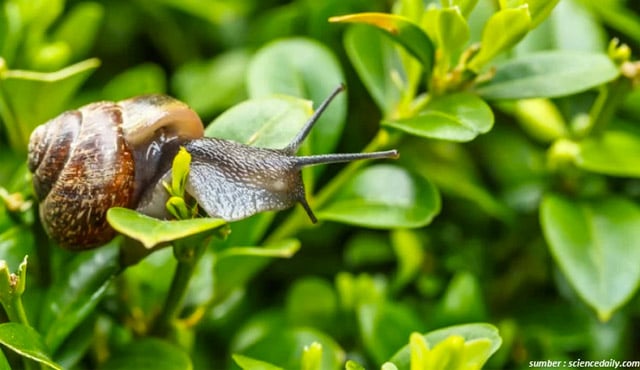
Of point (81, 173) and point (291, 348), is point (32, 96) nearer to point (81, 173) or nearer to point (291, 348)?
point (81, 173)

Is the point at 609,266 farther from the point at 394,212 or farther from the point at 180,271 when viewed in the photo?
the point at 180,271

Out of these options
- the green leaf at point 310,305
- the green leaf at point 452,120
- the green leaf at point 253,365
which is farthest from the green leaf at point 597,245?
the green leaf at point 253,365

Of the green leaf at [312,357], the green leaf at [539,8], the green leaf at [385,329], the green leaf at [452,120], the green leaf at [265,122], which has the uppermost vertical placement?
the green leaf at [539,8]

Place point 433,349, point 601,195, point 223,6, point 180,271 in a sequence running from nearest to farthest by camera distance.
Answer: point 433,349 → point 180,271 → point 601,195 → point 223,6

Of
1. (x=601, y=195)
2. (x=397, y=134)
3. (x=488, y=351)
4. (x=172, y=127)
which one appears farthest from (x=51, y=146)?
(x=601, y=195)

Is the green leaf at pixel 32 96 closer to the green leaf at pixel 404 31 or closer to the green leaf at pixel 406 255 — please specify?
the green leaf at pixel 404 31

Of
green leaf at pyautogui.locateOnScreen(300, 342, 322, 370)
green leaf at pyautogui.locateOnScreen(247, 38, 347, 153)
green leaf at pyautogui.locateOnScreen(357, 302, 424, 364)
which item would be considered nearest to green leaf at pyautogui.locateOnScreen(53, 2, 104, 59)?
green leaf at pyautogui.locateOnScreen(247, 38, 347, 153)

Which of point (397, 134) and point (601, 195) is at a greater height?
point (397, 134)
